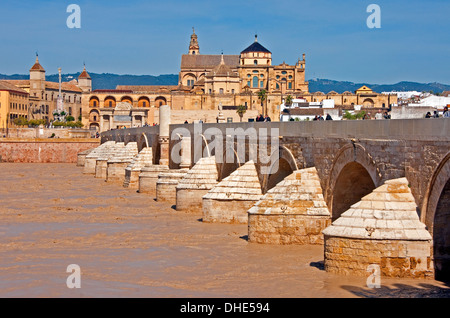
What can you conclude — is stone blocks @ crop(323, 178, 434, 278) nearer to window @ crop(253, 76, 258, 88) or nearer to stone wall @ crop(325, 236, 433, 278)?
stone wall @ crop(325, 236, 433, 278)

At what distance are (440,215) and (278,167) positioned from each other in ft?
33.1

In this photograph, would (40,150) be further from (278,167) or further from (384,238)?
(384,238)

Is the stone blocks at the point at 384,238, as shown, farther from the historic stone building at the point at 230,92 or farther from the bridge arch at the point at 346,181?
the historic stone building at the point at 230,92

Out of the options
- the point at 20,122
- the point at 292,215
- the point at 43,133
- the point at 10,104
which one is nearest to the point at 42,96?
the point at 10,104

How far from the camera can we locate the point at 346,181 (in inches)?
732

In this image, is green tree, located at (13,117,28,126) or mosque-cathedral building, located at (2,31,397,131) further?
green tree, located at (13,117,28,126)

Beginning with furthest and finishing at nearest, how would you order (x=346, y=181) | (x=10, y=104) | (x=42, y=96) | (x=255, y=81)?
(x=42, y=96) < (x=10, y=104) < (x=255, y=81) < (x=346, y=181)

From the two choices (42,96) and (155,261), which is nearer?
(155,261)

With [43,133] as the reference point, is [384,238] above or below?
below

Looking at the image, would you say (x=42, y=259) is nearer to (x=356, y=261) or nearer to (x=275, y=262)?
(x=275, y=262)

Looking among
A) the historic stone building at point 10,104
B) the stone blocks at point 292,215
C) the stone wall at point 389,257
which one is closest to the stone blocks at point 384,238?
the stone wall at point 389,257

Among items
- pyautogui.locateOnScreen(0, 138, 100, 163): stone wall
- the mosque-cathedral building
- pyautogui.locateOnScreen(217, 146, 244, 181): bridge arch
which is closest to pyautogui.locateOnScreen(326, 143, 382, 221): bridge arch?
pyautogui.locateOnScreen(217, 146, 244, 181): bridge arch

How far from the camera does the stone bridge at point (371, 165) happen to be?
44.4ft

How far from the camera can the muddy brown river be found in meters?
14.1
